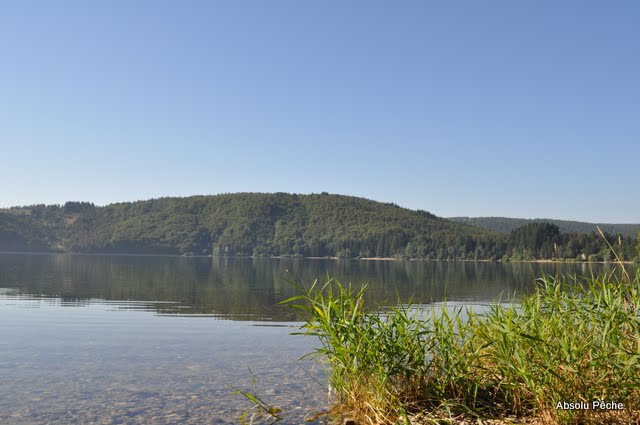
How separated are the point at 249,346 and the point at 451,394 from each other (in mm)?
11588

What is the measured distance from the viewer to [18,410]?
10680 millimetres

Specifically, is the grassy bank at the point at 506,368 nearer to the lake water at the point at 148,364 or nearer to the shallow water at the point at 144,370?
the lake water at the point at 148,364

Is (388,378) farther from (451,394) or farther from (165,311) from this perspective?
(165,311)

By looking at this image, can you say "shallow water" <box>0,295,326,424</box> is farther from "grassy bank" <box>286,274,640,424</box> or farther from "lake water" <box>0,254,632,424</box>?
"grassy bank" <box>286,274,640,424</box>

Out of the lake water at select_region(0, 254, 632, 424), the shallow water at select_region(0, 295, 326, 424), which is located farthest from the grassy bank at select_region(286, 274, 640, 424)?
the shallow water at select_region(0, 295, 326, 424)

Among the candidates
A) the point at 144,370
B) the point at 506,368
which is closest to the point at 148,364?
the point at 144,370

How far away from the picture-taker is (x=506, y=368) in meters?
8.46

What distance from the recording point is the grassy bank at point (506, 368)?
23.5 ft

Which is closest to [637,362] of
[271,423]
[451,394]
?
[451,394]

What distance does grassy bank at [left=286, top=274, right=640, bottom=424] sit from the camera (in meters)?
7.16

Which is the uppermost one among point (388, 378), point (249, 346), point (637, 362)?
point (637, 362)

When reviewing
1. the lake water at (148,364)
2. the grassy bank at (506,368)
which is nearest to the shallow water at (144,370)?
the lake water at (148,364)

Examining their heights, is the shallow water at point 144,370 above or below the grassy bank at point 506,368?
below

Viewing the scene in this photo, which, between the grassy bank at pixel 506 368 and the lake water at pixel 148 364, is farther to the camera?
the lake water at pixel 148 364
